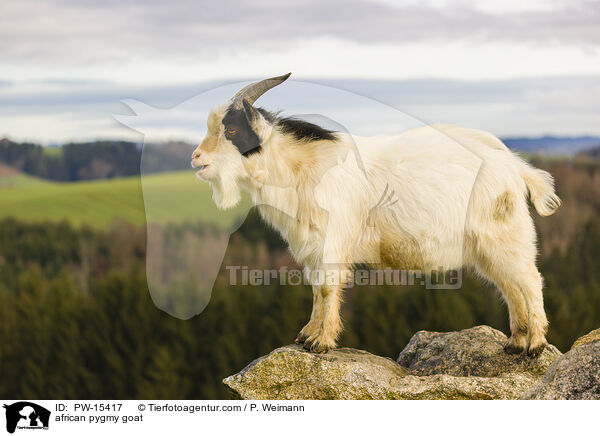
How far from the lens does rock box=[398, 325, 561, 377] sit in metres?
10.7

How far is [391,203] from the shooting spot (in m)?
9.78

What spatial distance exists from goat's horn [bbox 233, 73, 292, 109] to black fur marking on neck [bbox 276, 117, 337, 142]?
2.25 feet

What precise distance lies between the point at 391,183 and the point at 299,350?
110 inches

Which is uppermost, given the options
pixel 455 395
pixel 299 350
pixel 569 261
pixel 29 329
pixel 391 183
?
pixel 391 183

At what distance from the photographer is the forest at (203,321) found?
5997 centimetres

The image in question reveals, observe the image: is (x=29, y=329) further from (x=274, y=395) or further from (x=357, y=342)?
(x=274, y=395)

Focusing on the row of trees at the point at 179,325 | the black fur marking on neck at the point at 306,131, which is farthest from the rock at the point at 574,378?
the row of trees at the point at 179,325

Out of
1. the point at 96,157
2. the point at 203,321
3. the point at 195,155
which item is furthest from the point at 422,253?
the point at 203,321

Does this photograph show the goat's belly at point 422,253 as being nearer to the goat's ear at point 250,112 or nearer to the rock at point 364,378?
the rock at point 364,378

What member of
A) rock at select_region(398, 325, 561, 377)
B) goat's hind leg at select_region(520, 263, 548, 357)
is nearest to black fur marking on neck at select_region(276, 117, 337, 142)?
goat's hind leg at select_region(520, 263, 548, 357)

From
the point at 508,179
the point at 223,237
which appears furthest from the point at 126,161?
the point at 508,179

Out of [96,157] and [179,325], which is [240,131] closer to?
[96,157]

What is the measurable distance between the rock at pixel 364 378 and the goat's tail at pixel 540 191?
2.22m

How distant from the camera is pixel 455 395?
1018cm
